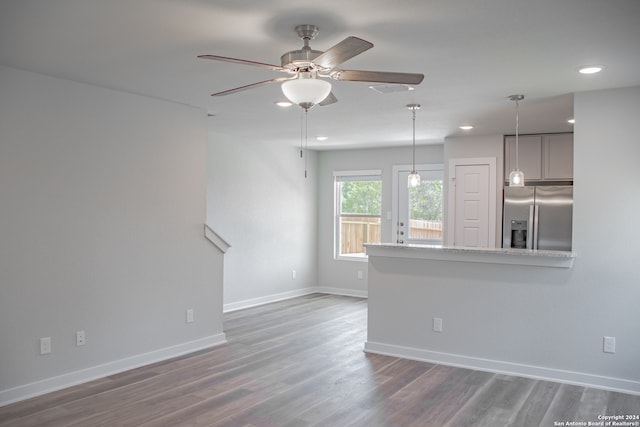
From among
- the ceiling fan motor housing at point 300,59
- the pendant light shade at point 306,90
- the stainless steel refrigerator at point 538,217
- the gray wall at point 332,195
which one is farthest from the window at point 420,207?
the pendant light shade at point 306,90

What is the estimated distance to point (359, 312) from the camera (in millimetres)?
6824

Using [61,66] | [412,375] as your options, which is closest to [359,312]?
[412,375]

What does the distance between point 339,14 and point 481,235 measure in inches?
184

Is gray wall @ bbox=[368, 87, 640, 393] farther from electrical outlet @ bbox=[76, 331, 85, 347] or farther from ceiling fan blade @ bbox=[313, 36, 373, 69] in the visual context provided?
electrical outlet @ bbox=[76, 331, 85, 347]

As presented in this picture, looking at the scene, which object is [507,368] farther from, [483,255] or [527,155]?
[527,155]

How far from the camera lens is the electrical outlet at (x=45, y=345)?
147 inches

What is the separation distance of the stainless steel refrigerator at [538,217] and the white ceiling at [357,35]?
1.52m

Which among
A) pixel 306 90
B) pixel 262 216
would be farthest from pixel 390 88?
pixel 262 216

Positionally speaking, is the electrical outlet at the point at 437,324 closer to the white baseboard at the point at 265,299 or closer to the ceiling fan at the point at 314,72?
the ceiling fan at the point at 314,72

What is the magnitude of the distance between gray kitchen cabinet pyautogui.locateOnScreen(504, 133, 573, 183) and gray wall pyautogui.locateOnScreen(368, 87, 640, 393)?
82.8 inches

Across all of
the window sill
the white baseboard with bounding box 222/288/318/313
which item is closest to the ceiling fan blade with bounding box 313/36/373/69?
the white baseboard with bounding box 222/288/318/313

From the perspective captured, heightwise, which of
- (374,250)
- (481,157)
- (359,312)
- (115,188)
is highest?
(481,157)

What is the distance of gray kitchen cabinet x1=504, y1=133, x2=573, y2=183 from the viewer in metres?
6.12

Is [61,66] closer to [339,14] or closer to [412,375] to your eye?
[339,14]
